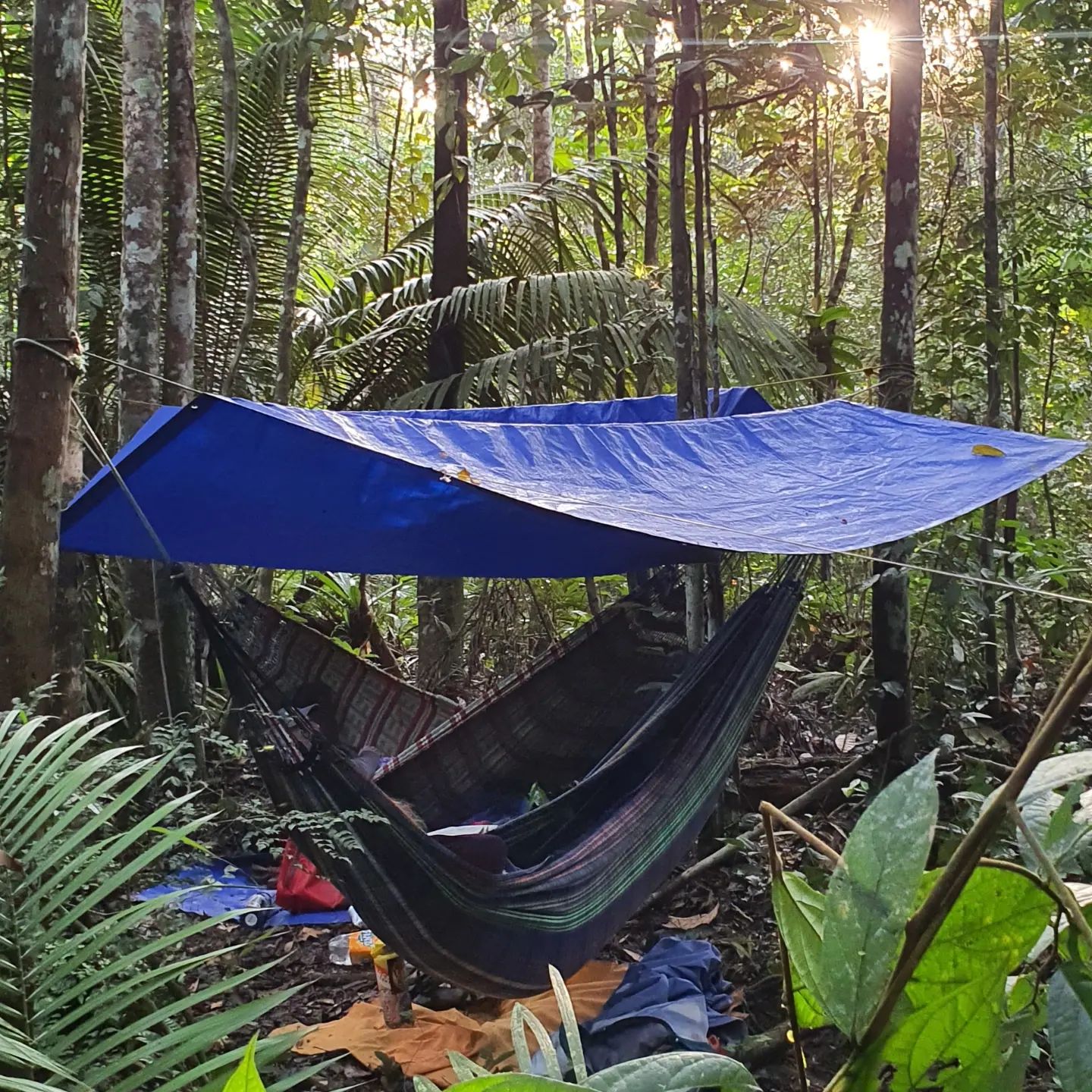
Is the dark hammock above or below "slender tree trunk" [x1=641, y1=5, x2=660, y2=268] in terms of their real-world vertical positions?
below

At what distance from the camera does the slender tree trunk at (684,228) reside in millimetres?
2414

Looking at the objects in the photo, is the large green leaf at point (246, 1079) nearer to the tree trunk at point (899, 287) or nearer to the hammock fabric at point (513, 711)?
the hammock fabric at point (513, 711)

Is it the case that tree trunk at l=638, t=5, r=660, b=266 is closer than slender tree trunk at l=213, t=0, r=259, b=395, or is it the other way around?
slender tree trunk at l=213, t=0, r=259, b=395

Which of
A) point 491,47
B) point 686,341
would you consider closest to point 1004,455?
point 686,341

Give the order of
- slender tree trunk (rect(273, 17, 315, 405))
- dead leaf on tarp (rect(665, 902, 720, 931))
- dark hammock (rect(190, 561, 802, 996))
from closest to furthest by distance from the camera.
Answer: dark hammock (rect(190, 561, 802, 996)) → dead leaf on tarp (rect(665, 902, 720, 931)) → slender tree trunk (rect(273, 17, 315, 405))

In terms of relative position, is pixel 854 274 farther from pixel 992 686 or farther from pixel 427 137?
pixel 992 686

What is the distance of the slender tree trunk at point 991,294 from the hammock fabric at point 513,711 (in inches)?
42.4

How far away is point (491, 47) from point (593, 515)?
0.96m

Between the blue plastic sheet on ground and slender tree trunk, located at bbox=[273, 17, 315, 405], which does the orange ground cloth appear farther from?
slender tree trunk, located at bbox=[273, 17, 315, 405]

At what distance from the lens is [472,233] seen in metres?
3.78

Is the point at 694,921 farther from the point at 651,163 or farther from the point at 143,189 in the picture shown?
the point at 651,163

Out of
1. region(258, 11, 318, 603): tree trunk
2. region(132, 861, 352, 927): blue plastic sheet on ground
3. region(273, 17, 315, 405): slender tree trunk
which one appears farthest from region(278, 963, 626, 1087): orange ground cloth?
region(273, 17, 315, 405): slender tree trunk

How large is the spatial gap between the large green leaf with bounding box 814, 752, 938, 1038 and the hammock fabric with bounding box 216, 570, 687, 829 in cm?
205

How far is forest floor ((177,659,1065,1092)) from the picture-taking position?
67.4 inches
